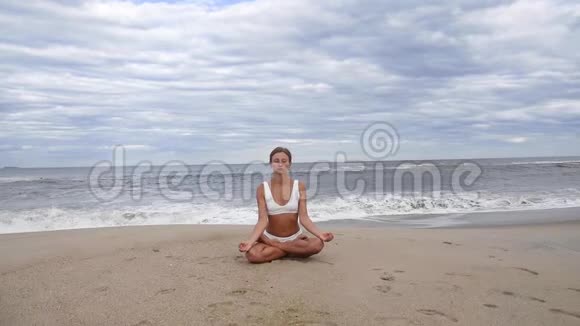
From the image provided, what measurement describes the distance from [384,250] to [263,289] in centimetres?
235

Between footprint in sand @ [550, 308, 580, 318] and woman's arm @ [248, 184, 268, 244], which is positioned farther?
woman's arm @ [248, 184, 268, 244]

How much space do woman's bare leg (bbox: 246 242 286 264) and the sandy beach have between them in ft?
0.28

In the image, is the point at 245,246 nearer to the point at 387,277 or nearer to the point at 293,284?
the point at 293,284

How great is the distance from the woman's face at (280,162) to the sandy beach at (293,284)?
3.27 ft

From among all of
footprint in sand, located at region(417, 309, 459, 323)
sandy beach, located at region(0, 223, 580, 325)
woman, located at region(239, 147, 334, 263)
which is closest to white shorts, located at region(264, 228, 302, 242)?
woman, located at region(239, 147, 334, 263)

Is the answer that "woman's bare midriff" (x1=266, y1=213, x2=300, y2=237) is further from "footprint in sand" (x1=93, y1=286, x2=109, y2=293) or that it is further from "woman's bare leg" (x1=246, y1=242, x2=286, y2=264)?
"footprint in sand" (x1=93, y1=286, x2=109, y2=293)

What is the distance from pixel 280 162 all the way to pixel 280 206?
489mm

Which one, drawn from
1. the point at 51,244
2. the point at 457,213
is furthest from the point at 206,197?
the point at 51,244

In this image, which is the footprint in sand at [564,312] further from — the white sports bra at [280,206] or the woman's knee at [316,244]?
the white sports bra at [280,206]

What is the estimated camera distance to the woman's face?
4.96 meters

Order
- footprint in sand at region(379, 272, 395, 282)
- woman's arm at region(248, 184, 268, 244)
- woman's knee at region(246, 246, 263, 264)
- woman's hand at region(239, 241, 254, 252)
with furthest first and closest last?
woman's arm at region(248, 184, 268, 244) → woman's knee at region(246, 246, 263, 264) → woman's hand at region(239, 241, 254, 252) → footprint in sand at region(379, 272, 395, 282)

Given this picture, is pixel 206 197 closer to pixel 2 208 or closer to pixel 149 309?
pixel 2 208

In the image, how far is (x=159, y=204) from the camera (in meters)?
14.6

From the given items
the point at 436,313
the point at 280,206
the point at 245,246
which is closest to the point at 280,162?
the point at 280,206
